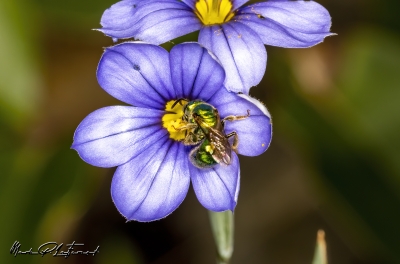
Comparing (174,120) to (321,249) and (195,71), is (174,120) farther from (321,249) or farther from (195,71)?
(321,249)

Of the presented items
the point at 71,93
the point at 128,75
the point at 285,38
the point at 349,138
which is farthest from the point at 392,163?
the point at 71,93

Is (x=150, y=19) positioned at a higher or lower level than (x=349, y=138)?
higher

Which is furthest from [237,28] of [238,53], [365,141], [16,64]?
[16,64]

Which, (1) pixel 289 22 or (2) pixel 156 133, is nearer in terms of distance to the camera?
(1) pixel 289 22

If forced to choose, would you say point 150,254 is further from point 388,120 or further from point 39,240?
point 388,120

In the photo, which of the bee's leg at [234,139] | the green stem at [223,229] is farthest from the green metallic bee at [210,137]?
the green stem at [223,229]

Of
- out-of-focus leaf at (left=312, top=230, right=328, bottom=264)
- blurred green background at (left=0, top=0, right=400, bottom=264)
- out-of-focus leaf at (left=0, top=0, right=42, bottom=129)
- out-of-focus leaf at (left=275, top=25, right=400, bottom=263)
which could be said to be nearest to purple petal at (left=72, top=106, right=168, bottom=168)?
out-of-focus leaf at (left=312, top=230, right=328, bottom=264)

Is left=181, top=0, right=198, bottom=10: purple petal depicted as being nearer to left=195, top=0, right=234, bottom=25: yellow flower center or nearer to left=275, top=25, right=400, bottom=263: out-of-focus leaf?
left=195, top=0, right=234, bottom=25: yellow flower center
